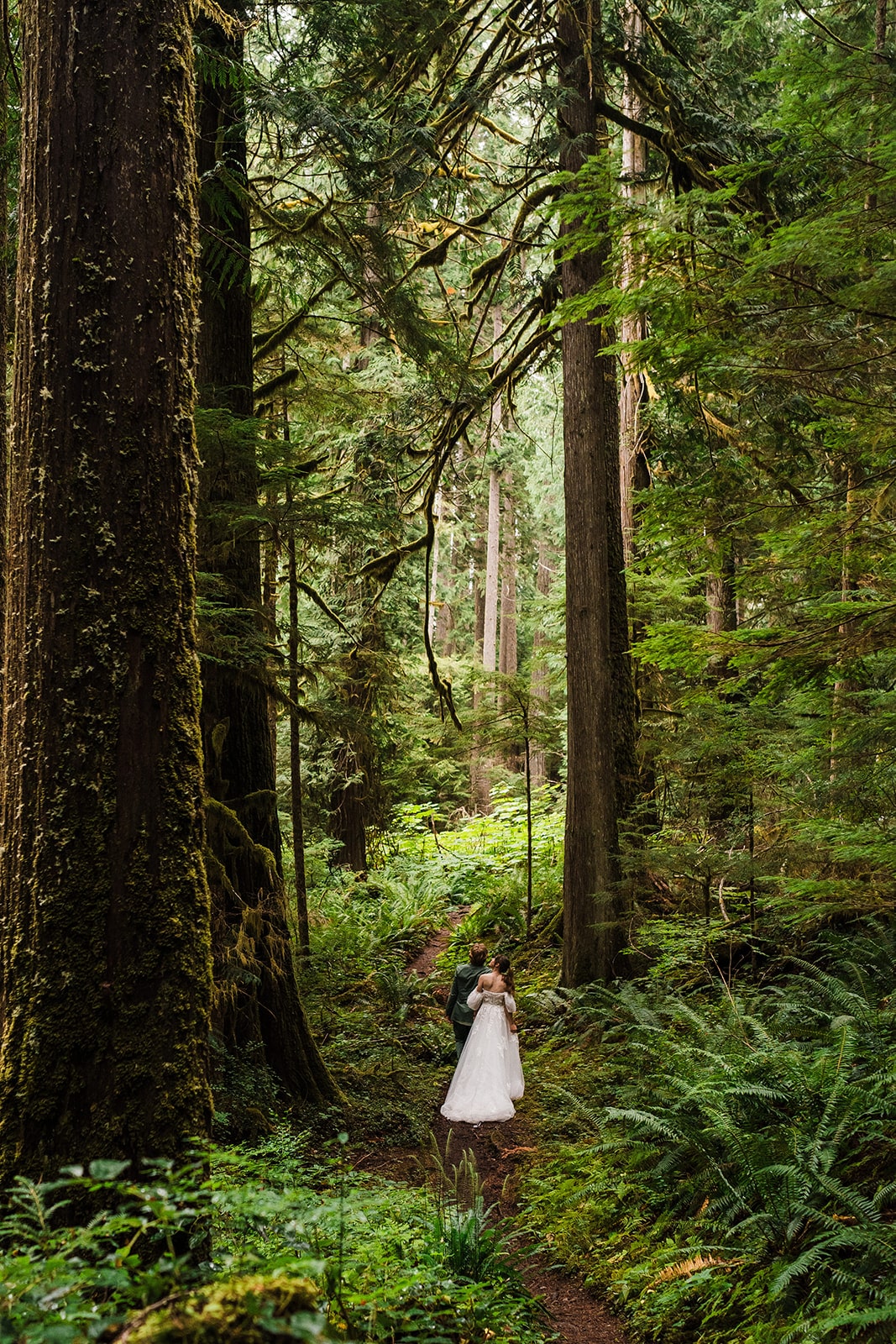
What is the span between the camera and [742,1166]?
481 centimetres

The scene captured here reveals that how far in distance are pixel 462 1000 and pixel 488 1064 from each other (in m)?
0.89

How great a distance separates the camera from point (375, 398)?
37.9 feet

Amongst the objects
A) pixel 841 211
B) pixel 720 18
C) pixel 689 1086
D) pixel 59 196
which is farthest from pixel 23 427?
pixel 720 18

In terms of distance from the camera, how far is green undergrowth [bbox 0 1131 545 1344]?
1634 millimetres

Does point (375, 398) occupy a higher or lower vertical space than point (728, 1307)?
higher

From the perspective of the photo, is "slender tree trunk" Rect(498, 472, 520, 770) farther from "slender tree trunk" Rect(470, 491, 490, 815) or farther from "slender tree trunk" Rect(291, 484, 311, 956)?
"slender tree trunk" Rect(291, 484, 311, 956)

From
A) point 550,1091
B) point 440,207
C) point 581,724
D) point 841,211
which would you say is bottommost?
point 550,1091

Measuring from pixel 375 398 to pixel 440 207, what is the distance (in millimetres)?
2853

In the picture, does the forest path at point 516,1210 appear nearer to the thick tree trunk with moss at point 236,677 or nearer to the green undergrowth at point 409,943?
the green undergrowth at point 409,943

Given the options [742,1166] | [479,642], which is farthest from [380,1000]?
[479,642]

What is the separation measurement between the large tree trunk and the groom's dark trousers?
141 centimetres

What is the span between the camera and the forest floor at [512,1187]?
4.58m

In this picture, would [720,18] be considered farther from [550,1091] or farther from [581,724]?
[550,1091]

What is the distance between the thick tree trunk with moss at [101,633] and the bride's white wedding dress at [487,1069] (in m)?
5.44
